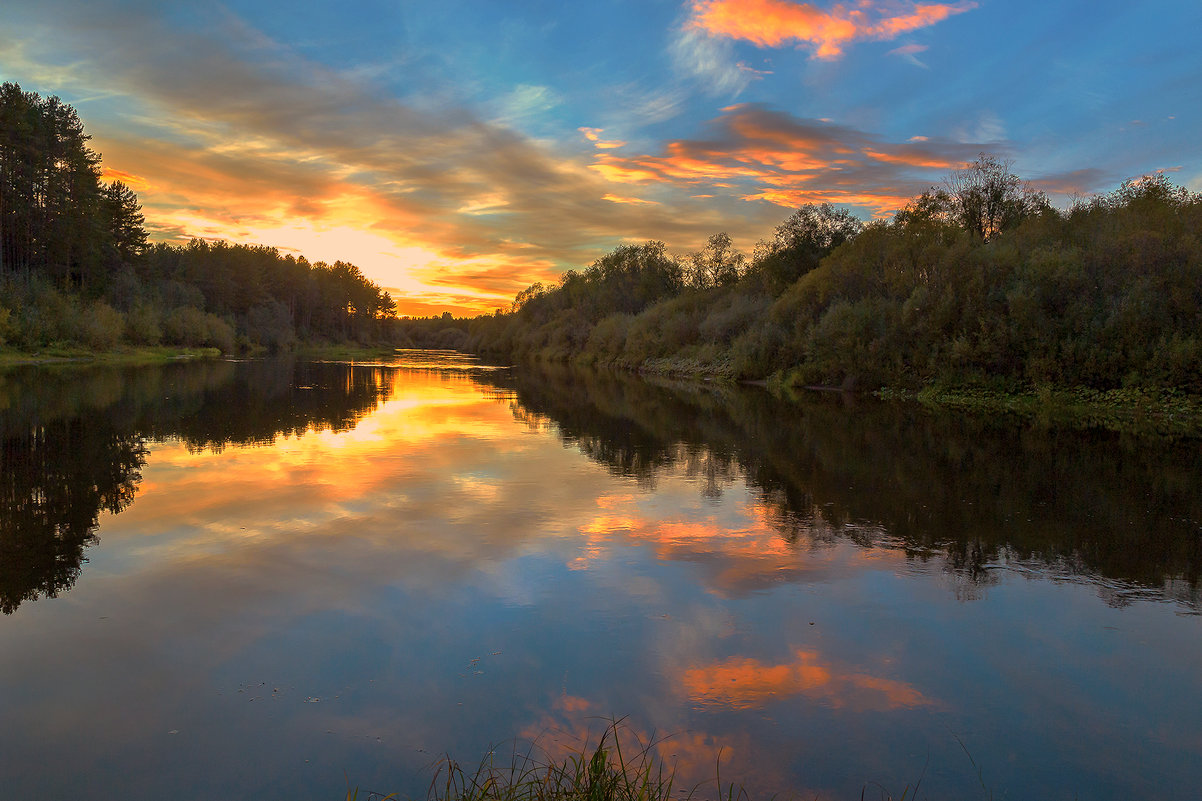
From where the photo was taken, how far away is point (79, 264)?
54156 mm

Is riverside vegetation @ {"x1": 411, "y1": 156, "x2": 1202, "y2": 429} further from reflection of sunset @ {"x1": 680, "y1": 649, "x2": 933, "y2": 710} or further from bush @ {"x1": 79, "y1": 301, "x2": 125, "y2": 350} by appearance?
bush @ {"x1": 79, "y1": 301, "x2": 125, "y2": 350}

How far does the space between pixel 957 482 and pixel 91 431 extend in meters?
18.6

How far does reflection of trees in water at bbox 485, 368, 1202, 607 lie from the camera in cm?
870

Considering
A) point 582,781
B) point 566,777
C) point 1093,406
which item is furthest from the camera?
point 1093,406

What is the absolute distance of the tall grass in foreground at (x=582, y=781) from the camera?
143 inches

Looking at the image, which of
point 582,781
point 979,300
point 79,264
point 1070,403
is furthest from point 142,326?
point 582,781

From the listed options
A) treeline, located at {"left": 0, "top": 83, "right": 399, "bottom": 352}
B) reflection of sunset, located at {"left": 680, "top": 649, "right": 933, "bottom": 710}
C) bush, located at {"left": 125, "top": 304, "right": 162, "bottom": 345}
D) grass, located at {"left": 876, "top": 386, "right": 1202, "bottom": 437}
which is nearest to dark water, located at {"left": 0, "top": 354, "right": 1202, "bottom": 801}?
reflection of sunset, located at {"left": 680, "top": 649, "right": 933, "bottom": 710}

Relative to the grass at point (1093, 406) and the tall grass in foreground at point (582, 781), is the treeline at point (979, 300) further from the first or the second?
the tall grass in foreground at point (582, 781)

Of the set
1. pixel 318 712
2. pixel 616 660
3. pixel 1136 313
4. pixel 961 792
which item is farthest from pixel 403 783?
pixel 1136 313

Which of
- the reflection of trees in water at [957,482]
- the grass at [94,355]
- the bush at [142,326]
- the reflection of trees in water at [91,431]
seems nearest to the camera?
the reflection of trees in water at [91,431]

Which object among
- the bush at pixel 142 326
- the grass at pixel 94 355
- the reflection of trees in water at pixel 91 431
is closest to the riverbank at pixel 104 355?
the grass at pixel 94 355

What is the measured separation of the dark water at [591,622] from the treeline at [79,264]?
38.6 metres

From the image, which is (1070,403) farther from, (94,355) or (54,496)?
(94,355)

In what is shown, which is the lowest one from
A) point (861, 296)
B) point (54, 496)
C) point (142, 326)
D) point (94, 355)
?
point (54, 496)
